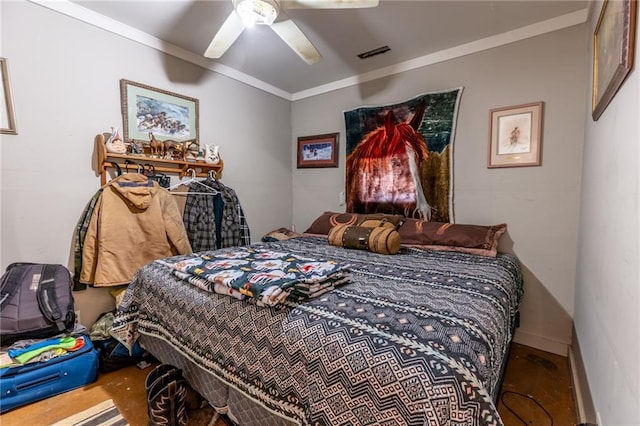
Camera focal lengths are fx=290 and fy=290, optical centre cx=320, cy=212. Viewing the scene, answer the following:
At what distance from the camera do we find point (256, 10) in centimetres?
165

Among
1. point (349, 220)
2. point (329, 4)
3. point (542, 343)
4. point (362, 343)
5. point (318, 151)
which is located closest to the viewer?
point (362, 343)

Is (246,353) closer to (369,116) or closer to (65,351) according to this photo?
(65,351)

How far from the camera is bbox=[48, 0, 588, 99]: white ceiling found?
6.64 ft

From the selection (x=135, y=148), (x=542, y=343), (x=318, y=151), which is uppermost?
(x=318, y=151)

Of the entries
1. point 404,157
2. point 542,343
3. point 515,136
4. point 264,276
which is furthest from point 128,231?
point 542,343

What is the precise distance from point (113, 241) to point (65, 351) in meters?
0.71

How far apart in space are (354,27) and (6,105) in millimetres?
2377

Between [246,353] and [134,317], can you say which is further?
[134,317]

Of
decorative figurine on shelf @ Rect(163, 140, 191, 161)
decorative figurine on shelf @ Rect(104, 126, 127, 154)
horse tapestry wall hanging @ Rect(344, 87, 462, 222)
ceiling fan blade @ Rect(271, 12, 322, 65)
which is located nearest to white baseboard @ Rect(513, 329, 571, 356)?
horse tapestry wall hanging @ Rect(344, 87, 462, 222)

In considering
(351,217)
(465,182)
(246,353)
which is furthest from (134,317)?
(465,182)

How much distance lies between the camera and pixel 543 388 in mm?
1738

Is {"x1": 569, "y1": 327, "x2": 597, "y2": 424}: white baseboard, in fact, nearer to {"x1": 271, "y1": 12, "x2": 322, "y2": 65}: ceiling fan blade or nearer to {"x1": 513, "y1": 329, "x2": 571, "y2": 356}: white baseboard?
{"x1": 513, "y1": 329, "x2": 571, "y2": 356}: white baseboard

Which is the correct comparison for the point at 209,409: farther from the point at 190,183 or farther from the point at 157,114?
the point at 157,114

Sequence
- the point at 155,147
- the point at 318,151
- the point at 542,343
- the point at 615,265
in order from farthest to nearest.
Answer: the point at 318,151, the point at 155,147, the point at 542,343, the point at 615,265
